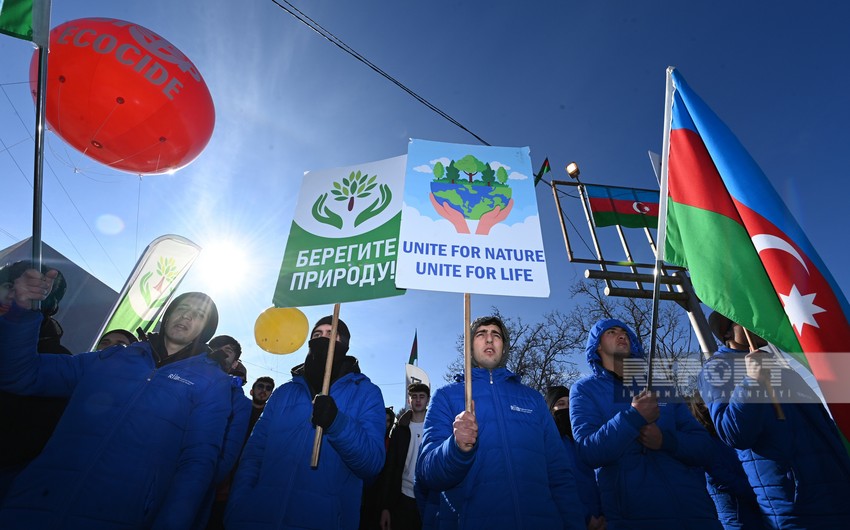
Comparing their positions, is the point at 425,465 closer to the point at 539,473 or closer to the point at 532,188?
the point at 539,473

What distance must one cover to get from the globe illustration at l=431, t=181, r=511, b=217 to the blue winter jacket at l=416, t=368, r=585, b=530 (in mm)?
1132

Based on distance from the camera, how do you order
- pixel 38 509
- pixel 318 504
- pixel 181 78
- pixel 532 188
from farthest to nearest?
pixel 181 78
pixel 532 188
pixel 318 504
pixel 38 509

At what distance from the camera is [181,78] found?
4148 mm

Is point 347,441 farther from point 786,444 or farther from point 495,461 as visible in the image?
point 786,444

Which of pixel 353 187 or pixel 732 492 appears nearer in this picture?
pixel 732 492

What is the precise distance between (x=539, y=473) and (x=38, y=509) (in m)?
2.31

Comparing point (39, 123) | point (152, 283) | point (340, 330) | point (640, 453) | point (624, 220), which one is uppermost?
point (624, 220)

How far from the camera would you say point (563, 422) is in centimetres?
372

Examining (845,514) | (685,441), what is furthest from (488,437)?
(845,514)

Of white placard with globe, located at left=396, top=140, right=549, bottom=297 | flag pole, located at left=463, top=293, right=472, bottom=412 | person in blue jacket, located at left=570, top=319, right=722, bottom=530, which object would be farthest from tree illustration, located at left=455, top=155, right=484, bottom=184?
person in blue jacket, located at left=570, top=319, right=722, bottom=530

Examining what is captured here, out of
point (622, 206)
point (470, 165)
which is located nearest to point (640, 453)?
point (470, 165)

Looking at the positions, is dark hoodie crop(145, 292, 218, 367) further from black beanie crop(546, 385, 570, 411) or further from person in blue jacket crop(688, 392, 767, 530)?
person in blue jacket crop(688, 392, 767, 530)

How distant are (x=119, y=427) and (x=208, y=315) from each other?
2.76 ft

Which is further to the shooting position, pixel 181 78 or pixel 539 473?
pixel 181 78
